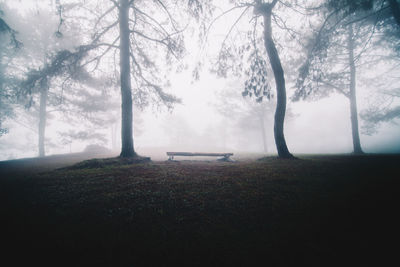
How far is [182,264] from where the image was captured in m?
1.87

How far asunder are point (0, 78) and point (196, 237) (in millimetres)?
24893

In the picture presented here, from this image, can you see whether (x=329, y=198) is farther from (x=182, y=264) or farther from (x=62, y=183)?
(x=62, y=183)

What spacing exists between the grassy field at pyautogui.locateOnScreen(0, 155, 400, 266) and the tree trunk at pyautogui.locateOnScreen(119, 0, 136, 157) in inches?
171

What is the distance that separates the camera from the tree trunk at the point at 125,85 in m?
8.45

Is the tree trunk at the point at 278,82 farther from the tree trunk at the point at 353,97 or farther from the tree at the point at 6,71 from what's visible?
the tree at the point at 6,71

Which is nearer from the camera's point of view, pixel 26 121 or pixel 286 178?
pixel 286 178

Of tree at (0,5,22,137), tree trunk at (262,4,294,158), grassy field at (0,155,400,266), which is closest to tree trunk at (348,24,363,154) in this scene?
tree trunk at (262,4,294,158)

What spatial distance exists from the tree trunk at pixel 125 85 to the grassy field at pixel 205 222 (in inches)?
171

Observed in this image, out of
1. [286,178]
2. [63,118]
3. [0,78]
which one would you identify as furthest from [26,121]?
[286,178]

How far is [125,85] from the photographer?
860cm

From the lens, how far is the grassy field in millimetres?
1955

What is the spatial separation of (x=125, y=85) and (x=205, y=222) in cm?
835

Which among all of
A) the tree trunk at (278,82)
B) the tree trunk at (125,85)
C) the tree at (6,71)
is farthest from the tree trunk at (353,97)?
the tree at (6,71)

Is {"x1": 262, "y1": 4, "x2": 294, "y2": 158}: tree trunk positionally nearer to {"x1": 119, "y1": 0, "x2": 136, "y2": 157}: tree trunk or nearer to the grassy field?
the grassy field
